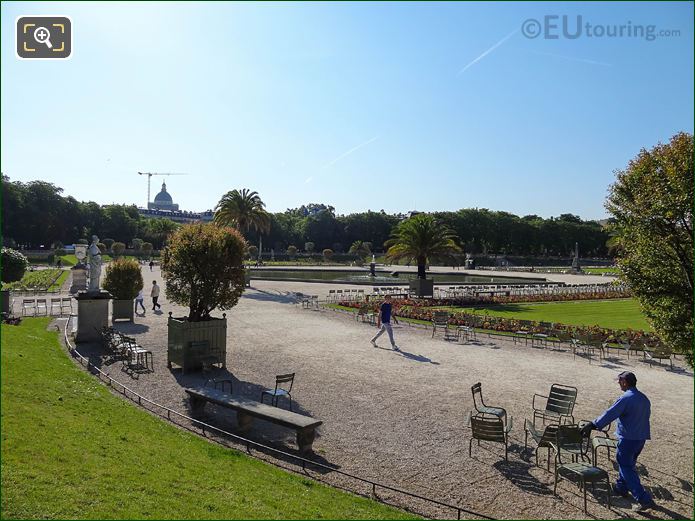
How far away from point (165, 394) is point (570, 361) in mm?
12210

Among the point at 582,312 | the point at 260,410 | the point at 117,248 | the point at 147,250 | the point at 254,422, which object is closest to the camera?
the point at 260,410

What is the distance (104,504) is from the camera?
19.5 feet

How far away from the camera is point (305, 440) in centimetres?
888

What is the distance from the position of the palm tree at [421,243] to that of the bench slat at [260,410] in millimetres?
29349

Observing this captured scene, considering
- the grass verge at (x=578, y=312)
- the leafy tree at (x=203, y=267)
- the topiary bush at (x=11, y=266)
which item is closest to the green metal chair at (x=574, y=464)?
the leafy tree at (x=203, y=267)

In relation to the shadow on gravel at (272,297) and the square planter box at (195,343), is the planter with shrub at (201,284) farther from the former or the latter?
the shadow on gravel at (272,297)

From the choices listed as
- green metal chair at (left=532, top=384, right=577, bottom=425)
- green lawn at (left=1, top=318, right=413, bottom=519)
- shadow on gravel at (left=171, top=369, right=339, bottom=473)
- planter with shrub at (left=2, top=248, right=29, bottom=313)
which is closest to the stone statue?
shadow on gravel at (left=171, top=369, right=339, bottom=473)

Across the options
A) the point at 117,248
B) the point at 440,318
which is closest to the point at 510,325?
the point at 440,318

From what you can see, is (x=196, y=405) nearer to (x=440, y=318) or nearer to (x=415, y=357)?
(x=415, y=357)

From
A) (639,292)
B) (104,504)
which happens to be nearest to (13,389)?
(104,504)

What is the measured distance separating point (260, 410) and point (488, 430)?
4063 millimetres

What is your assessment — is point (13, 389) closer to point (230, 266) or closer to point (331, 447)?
point (331, 447)

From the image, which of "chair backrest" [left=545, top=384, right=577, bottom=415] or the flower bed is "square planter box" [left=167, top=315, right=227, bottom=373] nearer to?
"chair backrest" [left=545, top=384, right=577, bottom=415]

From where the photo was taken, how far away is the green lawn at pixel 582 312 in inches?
1003
